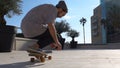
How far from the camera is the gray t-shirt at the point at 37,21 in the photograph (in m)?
6.09

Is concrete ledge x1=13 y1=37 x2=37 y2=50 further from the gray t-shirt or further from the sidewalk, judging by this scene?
the gray t-shirt

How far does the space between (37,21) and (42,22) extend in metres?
0.12

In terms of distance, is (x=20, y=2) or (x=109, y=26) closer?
(x=20, y=2)

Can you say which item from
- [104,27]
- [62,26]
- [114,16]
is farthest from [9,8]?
[104,27]

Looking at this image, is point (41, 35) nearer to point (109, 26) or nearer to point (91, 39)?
point (109, 26)

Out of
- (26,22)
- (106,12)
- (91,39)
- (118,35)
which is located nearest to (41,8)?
(26,22)

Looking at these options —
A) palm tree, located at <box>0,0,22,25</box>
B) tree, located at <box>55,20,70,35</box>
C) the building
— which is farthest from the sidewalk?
the building

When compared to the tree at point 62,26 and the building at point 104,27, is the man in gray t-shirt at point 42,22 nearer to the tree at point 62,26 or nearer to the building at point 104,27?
the tree at point 62,26

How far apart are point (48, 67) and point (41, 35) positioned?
4.44 ft

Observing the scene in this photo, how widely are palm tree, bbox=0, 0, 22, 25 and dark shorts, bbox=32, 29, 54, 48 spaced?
9.13 meters

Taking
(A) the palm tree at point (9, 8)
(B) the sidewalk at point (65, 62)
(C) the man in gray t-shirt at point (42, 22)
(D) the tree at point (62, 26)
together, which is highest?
(D) the tree at point (62, 26)

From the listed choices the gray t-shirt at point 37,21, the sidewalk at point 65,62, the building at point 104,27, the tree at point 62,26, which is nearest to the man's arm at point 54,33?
the gray t-shirt at point 37,21

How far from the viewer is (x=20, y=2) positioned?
16891 mm

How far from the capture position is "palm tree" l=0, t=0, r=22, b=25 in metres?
15.8
